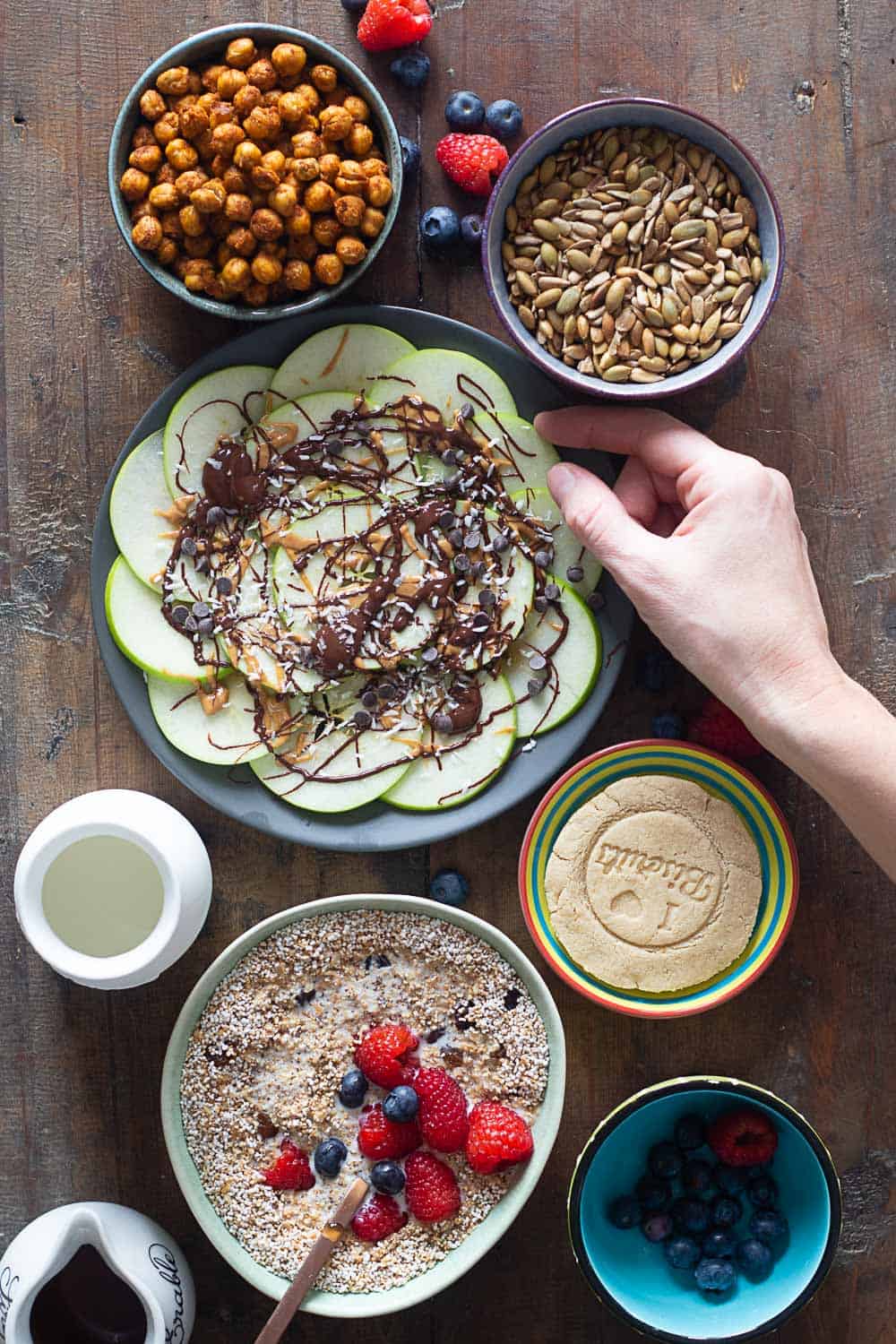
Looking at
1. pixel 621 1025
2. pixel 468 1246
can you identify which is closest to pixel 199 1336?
pixel 468 1246

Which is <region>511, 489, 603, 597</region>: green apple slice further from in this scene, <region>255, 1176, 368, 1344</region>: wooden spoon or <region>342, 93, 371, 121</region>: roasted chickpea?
<region>255, 1176, 368, 1344</region>: wooden spoon

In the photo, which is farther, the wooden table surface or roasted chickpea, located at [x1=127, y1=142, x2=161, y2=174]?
the wooden table surface

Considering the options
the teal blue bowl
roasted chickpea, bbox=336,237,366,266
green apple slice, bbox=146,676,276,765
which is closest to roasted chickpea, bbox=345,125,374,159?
roasted chickpea, bbox=336,237,366,266

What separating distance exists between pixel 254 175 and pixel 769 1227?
170 centimetres

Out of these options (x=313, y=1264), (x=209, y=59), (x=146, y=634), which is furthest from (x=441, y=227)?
(x=313, y=1264)

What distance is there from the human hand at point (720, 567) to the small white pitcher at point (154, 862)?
2.47 ft

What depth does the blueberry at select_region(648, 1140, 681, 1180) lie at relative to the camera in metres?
1.72

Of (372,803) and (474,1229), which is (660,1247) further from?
(372,803)

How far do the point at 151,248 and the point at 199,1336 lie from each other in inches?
66.1

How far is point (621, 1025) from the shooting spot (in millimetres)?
1809

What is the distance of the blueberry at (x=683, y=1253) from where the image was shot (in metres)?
1.70

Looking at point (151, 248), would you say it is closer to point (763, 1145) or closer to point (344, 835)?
point (344, 835)

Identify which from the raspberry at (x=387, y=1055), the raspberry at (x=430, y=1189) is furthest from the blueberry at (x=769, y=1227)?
the raspberry at (x=387, y=1055)

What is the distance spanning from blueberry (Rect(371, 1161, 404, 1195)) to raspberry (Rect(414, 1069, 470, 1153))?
62 millimetres
